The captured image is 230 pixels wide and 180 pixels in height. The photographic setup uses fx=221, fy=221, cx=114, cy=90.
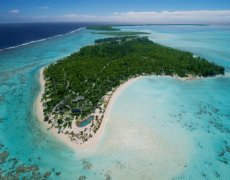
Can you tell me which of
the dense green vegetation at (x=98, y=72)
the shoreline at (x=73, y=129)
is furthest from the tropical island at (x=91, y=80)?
the shoreline at (x=73, y=129)

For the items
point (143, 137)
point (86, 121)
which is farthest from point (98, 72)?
point (143, 137)

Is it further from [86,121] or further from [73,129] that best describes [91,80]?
[73,129]

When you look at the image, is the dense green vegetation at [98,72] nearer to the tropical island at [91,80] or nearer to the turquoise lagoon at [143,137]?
the tropical island at [91,80]

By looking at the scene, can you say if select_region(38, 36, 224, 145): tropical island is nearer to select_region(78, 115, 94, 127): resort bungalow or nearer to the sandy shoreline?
select_region(78, 115, 94, 127): resort bungalow

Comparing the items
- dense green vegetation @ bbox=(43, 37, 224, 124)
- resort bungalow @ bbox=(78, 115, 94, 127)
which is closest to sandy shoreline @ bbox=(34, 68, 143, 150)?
dense green vegetation @ bbox=(43, 37, 224, 124)

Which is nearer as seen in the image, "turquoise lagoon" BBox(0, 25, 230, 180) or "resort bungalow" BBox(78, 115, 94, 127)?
"turquoise lagoon" BBox(0, 25, 230, 180)
